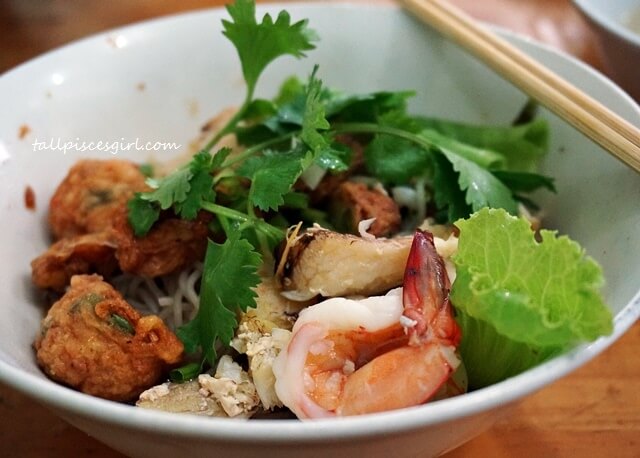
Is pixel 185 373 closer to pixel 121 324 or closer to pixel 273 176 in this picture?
pixel 121 324

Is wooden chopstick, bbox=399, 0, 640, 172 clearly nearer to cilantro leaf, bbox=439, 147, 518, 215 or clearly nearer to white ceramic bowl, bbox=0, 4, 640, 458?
white ceramic bowl, bbox=0, 4, 640, 458

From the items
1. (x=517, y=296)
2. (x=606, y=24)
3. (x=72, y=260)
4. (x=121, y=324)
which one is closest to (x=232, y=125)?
(x=72, y=260)

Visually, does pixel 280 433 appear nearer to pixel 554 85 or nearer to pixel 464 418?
pixel 464 418

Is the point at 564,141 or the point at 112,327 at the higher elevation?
the point at 564,141

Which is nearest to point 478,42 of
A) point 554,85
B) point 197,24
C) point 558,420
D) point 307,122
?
point 554,85

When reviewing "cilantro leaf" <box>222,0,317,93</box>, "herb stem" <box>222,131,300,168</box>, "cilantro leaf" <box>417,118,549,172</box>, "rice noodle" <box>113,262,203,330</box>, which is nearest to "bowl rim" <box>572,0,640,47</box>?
"cilantro leaf" <box>417,118,549,172</box>

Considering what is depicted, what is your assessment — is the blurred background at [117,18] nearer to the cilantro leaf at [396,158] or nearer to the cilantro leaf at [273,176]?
the cilantro leaf at [396,158]

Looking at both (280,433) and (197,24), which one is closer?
(280,433)
